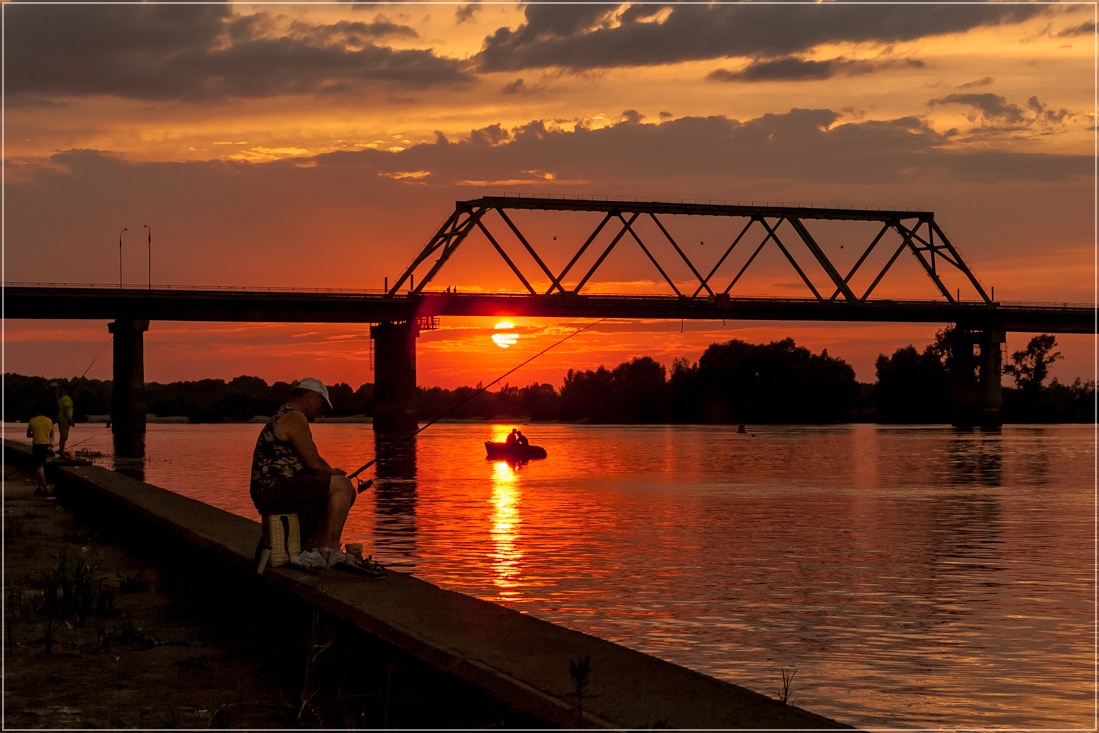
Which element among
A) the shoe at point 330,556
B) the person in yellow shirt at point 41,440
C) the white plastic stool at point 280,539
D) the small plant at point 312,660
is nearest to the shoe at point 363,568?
the shoe at point 330,556

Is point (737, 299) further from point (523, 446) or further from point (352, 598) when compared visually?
point (352, 598)

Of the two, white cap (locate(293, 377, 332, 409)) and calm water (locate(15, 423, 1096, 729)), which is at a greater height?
white cap (locate(293, 377, 332, 409))

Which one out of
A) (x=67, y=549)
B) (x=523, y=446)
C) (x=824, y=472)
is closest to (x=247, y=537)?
(x=67, y=549)

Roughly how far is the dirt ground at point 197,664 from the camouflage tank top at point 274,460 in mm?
976

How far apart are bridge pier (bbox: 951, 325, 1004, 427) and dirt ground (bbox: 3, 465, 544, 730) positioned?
134m

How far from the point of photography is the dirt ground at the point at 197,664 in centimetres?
680

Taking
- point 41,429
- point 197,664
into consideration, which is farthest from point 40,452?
point 197,664

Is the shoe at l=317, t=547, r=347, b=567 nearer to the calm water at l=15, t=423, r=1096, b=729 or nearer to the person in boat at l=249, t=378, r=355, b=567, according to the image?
the person in boat at l=249, t=378, r=355, b=567

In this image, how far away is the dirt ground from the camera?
680cm

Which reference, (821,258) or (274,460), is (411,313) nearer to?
(821,258)

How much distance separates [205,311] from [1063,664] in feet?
332

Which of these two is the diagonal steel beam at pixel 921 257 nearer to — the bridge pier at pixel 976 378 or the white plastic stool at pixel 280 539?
the bridge pier at pixel 976 378

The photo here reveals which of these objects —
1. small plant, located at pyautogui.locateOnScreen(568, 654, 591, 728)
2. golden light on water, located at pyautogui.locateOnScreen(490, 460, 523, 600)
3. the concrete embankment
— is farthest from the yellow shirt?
small plant, located at pyautogui.locateOnScreen(568, 654, 591, 728)

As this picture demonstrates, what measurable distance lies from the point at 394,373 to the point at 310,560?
107653 mm
